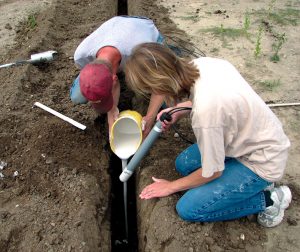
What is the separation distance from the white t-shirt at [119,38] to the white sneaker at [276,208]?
1541 millimetres

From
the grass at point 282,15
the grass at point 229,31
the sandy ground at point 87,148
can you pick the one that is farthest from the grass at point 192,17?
the grass at point 282,15

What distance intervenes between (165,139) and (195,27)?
8.19 feet

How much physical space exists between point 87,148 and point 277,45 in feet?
9.74

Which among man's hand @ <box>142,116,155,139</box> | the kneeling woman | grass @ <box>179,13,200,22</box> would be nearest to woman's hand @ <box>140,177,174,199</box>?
the kneeling woman

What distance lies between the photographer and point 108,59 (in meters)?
2.91

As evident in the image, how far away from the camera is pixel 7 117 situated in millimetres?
3643

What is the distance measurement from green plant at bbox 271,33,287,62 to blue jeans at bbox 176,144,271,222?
241 cm

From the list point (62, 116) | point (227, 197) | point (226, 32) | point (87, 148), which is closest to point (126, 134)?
point (87, 148)

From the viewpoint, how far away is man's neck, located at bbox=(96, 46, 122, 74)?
9.64 feet

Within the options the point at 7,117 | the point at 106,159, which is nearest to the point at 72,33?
the point at 7,117

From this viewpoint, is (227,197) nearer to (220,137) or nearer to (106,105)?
(220,137)

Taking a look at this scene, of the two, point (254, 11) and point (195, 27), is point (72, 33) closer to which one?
point (195, 27)

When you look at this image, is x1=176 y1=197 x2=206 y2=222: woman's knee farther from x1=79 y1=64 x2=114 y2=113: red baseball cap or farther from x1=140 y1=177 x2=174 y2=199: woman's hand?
x1=79 y1=64 x2=114 y2=113: red baseball cap

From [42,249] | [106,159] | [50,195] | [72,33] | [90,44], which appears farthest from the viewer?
[72,33]
